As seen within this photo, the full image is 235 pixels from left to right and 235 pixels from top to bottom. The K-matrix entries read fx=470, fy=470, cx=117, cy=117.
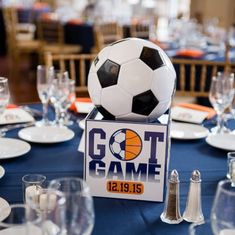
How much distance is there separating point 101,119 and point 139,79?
→ 147 mm

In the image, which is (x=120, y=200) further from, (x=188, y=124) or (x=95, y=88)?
(x=188, y=124)

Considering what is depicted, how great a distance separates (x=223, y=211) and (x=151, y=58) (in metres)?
0.55

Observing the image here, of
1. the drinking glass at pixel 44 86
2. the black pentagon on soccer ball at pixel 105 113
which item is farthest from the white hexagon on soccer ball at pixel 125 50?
the drinking glass at pixel 44 86

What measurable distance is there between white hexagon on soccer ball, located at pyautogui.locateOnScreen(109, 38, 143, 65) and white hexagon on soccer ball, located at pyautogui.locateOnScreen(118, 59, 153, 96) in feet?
0.07

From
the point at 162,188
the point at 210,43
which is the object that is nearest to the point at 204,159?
the point at 162,188

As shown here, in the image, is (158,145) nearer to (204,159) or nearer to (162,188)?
(162,188)

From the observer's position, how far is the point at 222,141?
1.58 m

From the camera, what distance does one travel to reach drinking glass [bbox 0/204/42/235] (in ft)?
2.46

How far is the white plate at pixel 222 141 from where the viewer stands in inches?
60.4

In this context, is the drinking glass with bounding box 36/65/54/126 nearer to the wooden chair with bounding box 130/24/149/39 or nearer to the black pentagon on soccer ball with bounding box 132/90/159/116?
the black pentagon on soccer ball with bounding box 132/90/159/116

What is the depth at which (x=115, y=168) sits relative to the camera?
47.4 inches

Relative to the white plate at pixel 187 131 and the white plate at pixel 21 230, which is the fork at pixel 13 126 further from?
the white plate at pixel 21 230

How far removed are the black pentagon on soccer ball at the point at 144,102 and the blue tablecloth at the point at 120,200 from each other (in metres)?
0.23

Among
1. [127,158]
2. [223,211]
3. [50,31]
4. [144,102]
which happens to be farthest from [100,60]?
[50,31]
